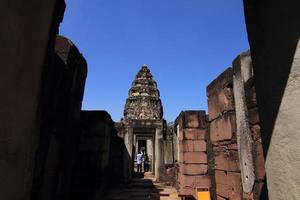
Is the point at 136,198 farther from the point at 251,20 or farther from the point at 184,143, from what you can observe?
→ the point at 251,20

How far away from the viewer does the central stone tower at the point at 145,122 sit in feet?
43.6

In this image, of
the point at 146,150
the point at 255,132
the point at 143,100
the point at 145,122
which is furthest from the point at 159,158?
the point at 146,150

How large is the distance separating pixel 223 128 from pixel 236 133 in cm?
55

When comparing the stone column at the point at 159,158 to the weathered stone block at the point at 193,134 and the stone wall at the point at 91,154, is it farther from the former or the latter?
the stone wall at the point at 91,154

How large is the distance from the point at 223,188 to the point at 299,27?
3.50 meters

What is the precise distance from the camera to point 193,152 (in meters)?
7.82

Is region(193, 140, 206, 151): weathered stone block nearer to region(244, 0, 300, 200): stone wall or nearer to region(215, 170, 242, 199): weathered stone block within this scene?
region(215, 170, 242, 199): weathered stone block

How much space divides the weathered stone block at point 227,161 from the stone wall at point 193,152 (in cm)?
309

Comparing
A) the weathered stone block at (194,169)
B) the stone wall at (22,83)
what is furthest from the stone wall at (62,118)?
the weathered stone block at (194,169)

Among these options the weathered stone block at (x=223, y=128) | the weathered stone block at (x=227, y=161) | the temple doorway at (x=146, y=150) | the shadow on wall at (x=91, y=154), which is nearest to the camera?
the weathered stone block at (x=227, y=161)

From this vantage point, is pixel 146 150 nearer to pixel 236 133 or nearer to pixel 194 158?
pixel 194 158

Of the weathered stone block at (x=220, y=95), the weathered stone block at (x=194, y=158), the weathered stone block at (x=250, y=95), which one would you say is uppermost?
the weathered stone block at (x=220, y=95)

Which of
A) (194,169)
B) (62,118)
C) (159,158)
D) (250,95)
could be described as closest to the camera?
(250,95)

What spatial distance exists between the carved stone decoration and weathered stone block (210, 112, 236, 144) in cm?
1706
